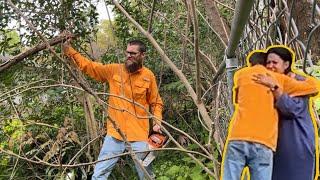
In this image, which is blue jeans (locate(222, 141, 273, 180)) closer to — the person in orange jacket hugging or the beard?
the person in orange jacket hugging

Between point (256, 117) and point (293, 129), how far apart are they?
6.3 inches

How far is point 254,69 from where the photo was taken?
6.14ft

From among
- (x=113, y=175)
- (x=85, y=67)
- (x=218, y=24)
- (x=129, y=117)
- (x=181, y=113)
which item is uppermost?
(x=218, y=24)

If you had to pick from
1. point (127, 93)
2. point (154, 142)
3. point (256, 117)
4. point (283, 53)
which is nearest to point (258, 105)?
point (256, 117)

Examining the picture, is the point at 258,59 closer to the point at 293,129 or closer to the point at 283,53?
the point at 283,53

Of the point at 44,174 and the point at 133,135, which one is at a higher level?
the point at 133,135

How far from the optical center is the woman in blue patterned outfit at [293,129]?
1.80 meters

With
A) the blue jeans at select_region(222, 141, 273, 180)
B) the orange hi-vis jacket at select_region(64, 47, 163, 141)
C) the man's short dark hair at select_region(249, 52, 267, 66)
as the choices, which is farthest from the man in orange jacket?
the man's short dark hair at select_region(249, 52, 267, 66)

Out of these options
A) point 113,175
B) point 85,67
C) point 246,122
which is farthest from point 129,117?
point 246,122

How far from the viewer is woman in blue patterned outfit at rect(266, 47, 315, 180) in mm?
1796

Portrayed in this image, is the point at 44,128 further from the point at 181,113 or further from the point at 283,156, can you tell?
the point at 283,156

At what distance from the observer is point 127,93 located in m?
4.77

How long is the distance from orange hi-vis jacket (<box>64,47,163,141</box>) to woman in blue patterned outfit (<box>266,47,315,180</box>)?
280 centimetres

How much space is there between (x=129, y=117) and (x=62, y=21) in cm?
107
